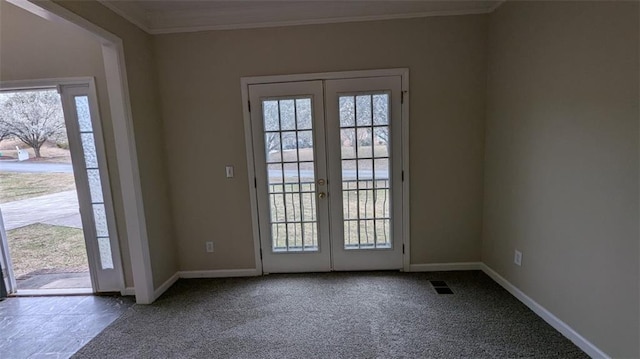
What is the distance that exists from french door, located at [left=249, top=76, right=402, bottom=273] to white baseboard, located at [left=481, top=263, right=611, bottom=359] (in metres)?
0.95

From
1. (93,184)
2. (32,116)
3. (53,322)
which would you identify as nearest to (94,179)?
(93,184)

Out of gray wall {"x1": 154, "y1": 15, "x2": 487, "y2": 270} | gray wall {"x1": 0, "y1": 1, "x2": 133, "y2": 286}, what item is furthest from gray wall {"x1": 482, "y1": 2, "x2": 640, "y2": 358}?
gray wall {"x1": 0, "y1": 1, "x2": 133, "y2": 286}

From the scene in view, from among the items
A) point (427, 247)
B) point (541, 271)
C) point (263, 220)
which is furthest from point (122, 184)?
point (541, 271)

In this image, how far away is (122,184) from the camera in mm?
→ 2475

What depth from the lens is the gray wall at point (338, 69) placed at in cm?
274

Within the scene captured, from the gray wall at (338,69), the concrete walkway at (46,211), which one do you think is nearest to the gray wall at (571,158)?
the gray wall at (338,69)

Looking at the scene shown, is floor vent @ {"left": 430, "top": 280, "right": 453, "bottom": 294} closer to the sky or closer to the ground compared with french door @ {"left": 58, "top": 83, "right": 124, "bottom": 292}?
closer to the ground

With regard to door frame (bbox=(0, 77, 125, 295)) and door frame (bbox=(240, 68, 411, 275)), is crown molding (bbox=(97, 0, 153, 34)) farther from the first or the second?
door frame (bbox=(240, 68, 411, 275))

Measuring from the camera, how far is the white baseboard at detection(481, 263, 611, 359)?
1808 mm

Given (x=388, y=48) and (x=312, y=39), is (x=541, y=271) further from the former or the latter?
(x=312, y=39)

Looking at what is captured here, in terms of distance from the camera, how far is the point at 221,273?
3133 mm

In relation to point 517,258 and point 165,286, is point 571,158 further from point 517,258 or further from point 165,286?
point 165,286

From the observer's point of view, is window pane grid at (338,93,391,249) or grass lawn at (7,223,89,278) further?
grass lawn at (7,223,89,278)

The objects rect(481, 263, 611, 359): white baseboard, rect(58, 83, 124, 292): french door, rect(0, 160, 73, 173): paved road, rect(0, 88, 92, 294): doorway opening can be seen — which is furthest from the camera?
rect(0, 160, 73, 173): paved road
